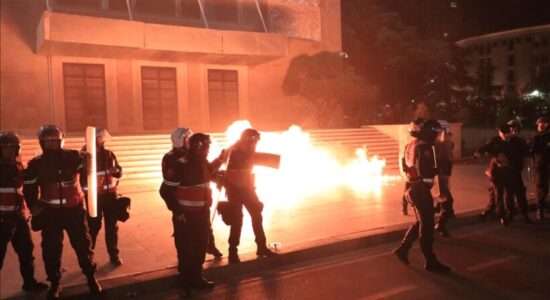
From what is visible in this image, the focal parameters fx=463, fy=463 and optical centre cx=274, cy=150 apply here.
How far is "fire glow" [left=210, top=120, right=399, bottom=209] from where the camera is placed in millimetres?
11133

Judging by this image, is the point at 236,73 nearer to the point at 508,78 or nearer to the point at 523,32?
the point at 523,32

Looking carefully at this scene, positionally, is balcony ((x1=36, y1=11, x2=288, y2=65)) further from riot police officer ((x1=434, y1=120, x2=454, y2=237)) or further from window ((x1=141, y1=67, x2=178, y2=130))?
riot police officer ((x1=434, y1=120, x2=454, y2=237))

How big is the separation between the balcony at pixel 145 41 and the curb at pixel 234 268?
1372cm

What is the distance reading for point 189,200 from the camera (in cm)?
475

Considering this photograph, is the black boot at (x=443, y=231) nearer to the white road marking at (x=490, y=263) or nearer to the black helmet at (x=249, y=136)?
the white road marking at (x=490, y=263)

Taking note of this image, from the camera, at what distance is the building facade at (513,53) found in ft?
259

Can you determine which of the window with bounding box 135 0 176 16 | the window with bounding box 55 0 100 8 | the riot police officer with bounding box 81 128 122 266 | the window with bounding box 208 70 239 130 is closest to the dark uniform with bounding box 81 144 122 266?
the riot police officer with bounding box 81 128 122 266

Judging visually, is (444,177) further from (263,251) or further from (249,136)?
(249,136)

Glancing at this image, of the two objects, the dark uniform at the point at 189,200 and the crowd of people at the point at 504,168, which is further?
the crowd of people at the point at 504,168

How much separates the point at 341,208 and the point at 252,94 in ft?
53.9

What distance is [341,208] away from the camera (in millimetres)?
9078

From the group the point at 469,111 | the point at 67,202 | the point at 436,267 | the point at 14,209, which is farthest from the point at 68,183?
the point at 469,111

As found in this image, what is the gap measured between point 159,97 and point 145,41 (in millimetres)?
4789

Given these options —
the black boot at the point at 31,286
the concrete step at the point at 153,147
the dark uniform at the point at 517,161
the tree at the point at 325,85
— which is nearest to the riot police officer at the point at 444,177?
the dark uniform at the point at 517,161
